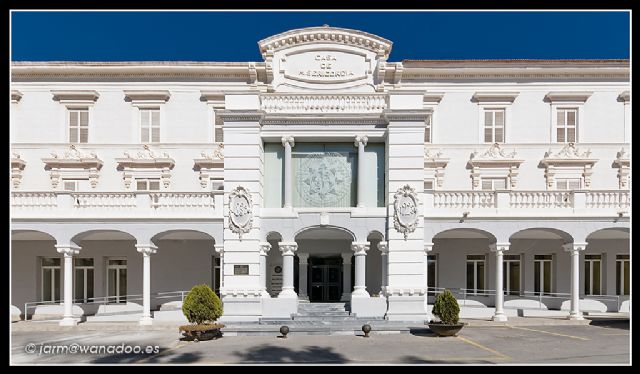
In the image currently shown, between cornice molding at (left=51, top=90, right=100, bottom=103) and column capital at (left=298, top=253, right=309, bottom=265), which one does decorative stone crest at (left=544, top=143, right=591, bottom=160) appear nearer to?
column capital at (left=298, top=253, right=309, bottom=265)

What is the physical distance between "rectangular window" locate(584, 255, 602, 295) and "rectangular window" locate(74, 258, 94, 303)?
23.6 m

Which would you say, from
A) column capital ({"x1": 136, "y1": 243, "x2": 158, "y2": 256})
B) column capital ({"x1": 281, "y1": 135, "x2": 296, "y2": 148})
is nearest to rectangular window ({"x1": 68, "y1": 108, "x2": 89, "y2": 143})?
column capital ({"x1": 136, "y1": 243, "x2": 158, "y2": 256})

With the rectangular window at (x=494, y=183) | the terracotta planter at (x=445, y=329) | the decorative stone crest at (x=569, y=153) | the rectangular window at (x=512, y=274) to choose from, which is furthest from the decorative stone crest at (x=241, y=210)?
the decorative stone crest at (x=569, y=153)

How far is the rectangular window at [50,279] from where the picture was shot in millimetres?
24344

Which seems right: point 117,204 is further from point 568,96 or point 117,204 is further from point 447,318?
point 568,96

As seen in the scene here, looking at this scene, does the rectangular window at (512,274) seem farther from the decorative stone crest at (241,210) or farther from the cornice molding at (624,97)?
the decorative stone crest at (241,210)

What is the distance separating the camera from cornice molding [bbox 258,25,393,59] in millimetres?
25234

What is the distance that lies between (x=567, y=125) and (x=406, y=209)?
1208 centimetres

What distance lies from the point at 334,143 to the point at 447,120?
27.5 feet

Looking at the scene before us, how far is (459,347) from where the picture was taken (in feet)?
49.3

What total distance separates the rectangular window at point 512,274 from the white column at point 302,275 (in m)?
9.84

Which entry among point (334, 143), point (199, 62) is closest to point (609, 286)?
point (334, 143)

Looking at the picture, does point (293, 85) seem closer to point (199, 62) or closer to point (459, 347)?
point (199, 62)
